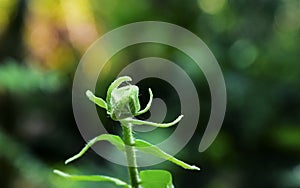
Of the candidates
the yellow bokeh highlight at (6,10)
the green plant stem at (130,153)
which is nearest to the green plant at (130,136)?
the green plant stem at (130,153)

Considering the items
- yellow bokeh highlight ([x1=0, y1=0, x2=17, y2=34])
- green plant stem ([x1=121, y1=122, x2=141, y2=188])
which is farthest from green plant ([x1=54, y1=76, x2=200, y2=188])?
yellow bokeh highlight ([x1=0, y1=0, x2=17, y2=34])

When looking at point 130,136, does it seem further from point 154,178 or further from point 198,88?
point 198,88

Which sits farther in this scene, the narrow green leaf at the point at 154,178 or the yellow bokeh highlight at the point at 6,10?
the yellow bokeh highlight at the point at 6,10

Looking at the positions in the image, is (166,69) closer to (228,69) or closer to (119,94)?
(228,69)

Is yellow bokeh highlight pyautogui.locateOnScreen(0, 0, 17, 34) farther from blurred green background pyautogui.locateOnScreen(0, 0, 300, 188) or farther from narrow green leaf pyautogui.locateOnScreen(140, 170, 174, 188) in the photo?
narrow green leaf pyautogui.locateOnScreen(140, 170, 174, 188)

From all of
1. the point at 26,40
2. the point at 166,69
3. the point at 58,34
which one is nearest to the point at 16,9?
the point at 26,40

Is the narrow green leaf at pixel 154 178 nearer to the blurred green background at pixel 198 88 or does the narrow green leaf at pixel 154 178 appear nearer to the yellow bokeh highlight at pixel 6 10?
the blurred green background at pixel 198 88

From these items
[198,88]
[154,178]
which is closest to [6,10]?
[198,88]

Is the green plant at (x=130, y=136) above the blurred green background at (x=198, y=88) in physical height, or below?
below
